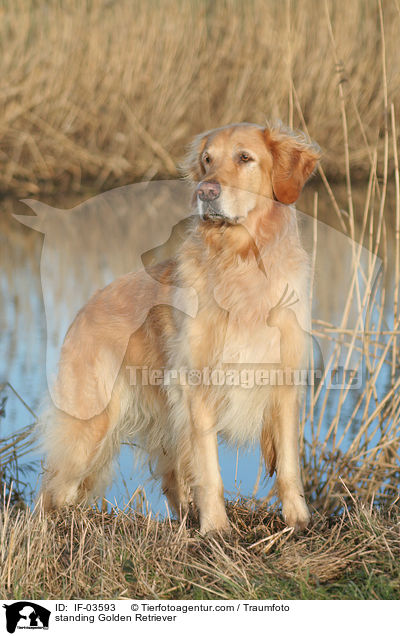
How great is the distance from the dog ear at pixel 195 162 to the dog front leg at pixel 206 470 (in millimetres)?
963

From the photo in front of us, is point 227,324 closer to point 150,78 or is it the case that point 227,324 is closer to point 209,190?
point 209,190

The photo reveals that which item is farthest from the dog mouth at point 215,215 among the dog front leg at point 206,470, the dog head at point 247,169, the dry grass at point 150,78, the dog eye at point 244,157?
the dry grass at point 150,78

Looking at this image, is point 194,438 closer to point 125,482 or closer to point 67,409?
point 67,409

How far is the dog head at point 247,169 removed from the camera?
11.7ft

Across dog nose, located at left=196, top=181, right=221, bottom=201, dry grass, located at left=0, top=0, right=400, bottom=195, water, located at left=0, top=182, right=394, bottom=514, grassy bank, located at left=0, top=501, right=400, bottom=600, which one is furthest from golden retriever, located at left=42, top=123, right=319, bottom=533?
dry grass, located at left=0, top=0, right=400, bottom=195

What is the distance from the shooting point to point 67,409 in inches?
162

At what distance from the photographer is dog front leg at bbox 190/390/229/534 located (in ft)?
11.8

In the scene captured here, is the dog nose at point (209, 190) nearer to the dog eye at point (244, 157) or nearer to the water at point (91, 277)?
the dog eye at point (244, 157)

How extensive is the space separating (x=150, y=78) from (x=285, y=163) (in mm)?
7261

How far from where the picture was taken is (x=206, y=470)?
362 centimetres

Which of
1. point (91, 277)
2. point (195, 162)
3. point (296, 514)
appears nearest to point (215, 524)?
point (296, 514)

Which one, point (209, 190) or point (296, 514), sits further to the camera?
point (296, 514)
